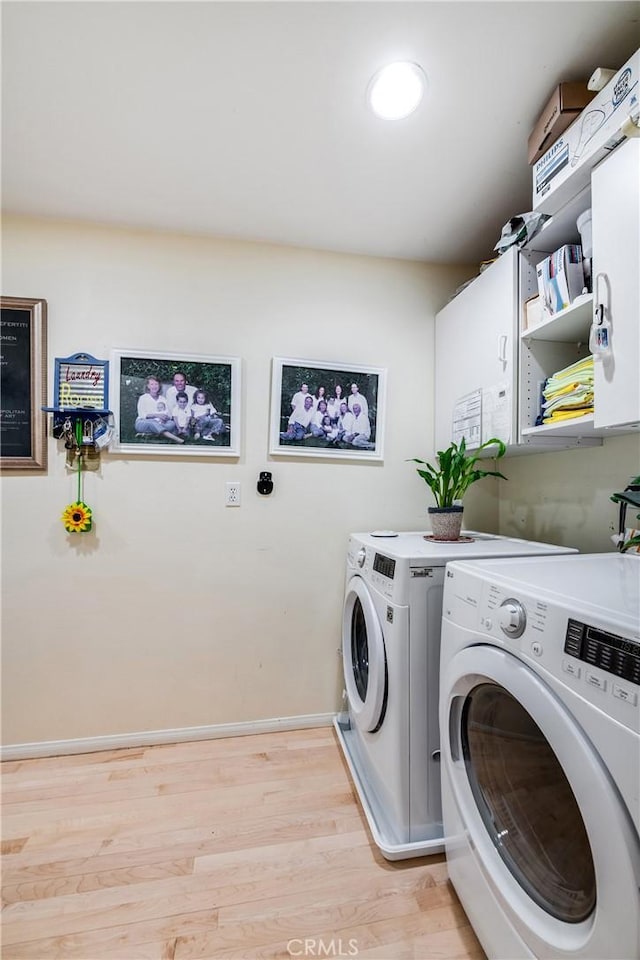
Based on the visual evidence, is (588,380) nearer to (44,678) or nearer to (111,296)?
(111,296)

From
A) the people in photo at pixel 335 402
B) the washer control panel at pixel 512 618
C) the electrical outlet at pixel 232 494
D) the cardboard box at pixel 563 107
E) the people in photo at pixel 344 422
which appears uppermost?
the cardboard box at pixel 563 107

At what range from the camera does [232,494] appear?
189 centimetres

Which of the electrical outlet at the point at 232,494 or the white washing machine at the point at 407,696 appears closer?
the white washing machine at the point at 407,696

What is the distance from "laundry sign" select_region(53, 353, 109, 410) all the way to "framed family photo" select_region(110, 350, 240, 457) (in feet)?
0.15

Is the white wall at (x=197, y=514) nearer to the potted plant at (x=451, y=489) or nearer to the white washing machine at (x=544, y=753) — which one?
the potted plant at (x=451, y=489)

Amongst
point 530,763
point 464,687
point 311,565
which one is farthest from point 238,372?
point 530,763

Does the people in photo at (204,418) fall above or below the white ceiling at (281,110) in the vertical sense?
below

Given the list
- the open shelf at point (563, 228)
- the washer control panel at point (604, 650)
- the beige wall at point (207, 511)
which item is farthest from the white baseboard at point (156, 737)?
the open shelf at point (563, 228)

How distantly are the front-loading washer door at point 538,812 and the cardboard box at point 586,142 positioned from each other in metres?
1.28

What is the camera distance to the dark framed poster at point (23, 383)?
1711 millimetres

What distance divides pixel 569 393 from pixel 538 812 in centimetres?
112

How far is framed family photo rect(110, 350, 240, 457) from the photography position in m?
1.79

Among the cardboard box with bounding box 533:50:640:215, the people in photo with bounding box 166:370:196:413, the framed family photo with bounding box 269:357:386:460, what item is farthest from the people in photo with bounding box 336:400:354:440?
the cardboard box with bounding box 533:50:640:215

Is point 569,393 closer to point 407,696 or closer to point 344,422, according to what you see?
point 344,422
